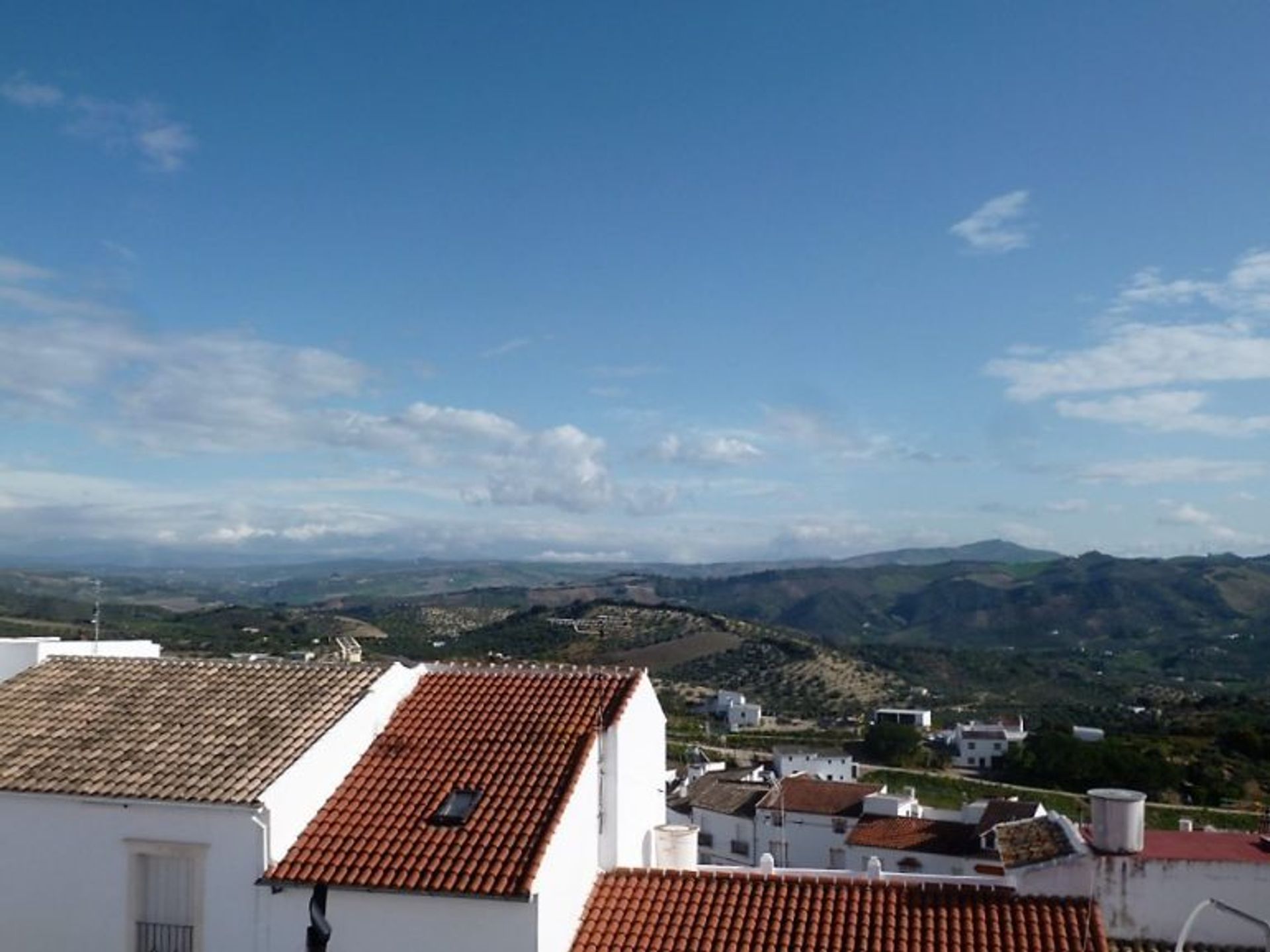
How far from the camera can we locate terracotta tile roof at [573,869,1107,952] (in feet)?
46.7

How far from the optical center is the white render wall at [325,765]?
14.2 m

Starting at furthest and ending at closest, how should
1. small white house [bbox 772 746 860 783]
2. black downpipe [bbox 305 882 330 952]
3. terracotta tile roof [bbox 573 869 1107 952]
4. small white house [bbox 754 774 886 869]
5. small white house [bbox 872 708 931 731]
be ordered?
small white house [bbox 872 708 931 731]
small white house [bbox 772 746 860 783]
small white house [bbox 754 774 886 869]
terracotta tile roof [bbox 573 869 1107 952]
black downpipe [bbox 305 882 330 952]

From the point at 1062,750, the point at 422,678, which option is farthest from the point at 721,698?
the point at 422,678

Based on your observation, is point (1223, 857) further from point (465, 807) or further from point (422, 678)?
point (422, 678)

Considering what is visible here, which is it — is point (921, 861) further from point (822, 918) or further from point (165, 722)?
point (165, 722)

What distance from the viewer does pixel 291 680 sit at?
17.3m

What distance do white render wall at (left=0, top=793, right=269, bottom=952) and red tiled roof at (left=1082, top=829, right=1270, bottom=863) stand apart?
12.4m

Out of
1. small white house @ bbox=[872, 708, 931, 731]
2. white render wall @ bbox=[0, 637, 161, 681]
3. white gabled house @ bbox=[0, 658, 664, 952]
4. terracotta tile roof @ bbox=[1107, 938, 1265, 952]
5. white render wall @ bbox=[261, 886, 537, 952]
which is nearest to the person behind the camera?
white render wall @ bbox=[261, 886, 537, 952]

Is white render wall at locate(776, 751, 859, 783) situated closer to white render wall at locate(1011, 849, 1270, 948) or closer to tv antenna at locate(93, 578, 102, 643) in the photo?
tv antenna at locate(93, 578, 102, 643)

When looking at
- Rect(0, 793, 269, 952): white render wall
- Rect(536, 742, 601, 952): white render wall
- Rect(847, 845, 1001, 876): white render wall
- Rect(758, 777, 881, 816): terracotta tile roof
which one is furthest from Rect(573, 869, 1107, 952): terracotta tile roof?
Rect(758, 777, 881, 816): terracotta tile roof

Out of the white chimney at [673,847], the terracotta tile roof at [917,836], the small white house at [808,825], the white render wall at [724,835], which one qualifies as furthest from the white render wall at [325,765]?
the white render wall at [724,835]

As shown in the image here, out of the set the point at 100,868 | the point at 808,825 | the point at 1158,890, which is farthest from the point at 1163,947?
the point at 808,825

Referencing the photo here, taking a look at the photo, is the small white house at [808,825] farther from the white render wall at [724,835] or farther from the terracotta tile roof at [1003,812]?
the terracotta tile roof at [1003,812]

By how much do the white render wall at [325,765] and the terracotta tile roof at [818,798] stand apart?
3119 cm
